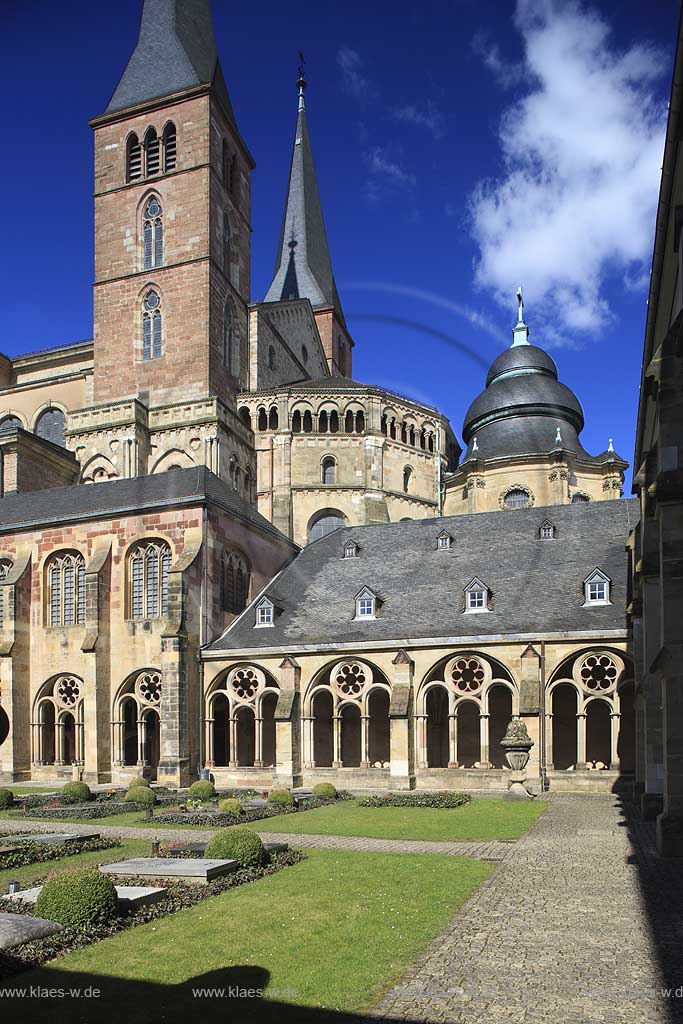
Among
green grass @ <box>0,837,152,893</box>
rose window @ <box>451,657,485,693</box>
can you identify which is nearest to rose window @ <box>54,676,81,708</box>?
rose window @ <box>451,657,485,693</box>

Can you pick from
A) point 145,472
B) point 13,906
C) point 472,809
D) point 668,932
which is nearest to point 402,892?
point 668,932

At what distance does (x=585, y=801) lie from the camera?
Result: 25.1m

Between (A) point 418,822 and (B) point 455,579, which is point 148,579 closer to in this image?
(B) point 455,579

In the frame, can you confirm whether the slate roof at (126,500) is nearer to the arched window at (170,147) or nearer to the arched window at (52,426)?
the arched window at (52,426)

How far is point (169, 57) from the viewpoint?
5547 cm

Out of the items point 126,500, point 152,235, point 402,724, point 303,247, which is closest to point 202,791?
point 402,724

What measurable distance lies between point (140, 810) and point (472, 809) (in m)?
9.26

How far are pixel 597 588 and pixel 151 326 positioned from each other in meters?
32.5

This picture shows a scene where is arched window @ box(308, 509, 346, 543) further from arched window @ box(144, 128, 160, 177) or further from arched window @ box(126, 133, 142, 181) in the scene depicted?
arched window @ box(126, 133, 142, 181)

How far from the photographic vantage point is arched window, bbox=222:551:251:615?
1429 inches

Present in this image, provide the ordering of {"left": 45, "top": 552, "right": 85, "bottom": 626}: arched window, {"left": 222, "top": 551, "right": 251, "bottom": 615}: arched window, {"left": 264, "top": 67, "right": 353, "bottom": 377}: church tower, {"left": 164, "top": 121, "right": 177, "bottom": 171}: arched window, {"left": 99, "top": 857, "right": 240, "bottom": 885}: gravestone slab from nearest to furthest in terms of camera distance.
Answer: {"left": 99, "top": 857, "right": 240, "bottom": 885}: gravestone slab < {"left": 222, "top": 551, "right": 251, "bottom": 615}: arched window < {"left": 45, "top": 552, "right": 85, "bottom": 626}: arched window < {"left": 164, "top": 121, "right": 177, "bottom": 171}: arched window < {"left": 264, "top": 67, "right": 353, "bottom": 377}: church tower

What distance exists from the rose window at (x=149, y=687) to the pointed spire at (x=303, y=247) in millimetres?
49213

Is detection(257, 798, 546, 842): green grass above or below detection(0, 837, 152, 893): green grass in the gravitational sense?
below

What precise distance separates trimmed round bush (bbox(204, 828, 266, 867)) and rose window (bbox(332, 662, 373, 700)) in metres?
15.9
